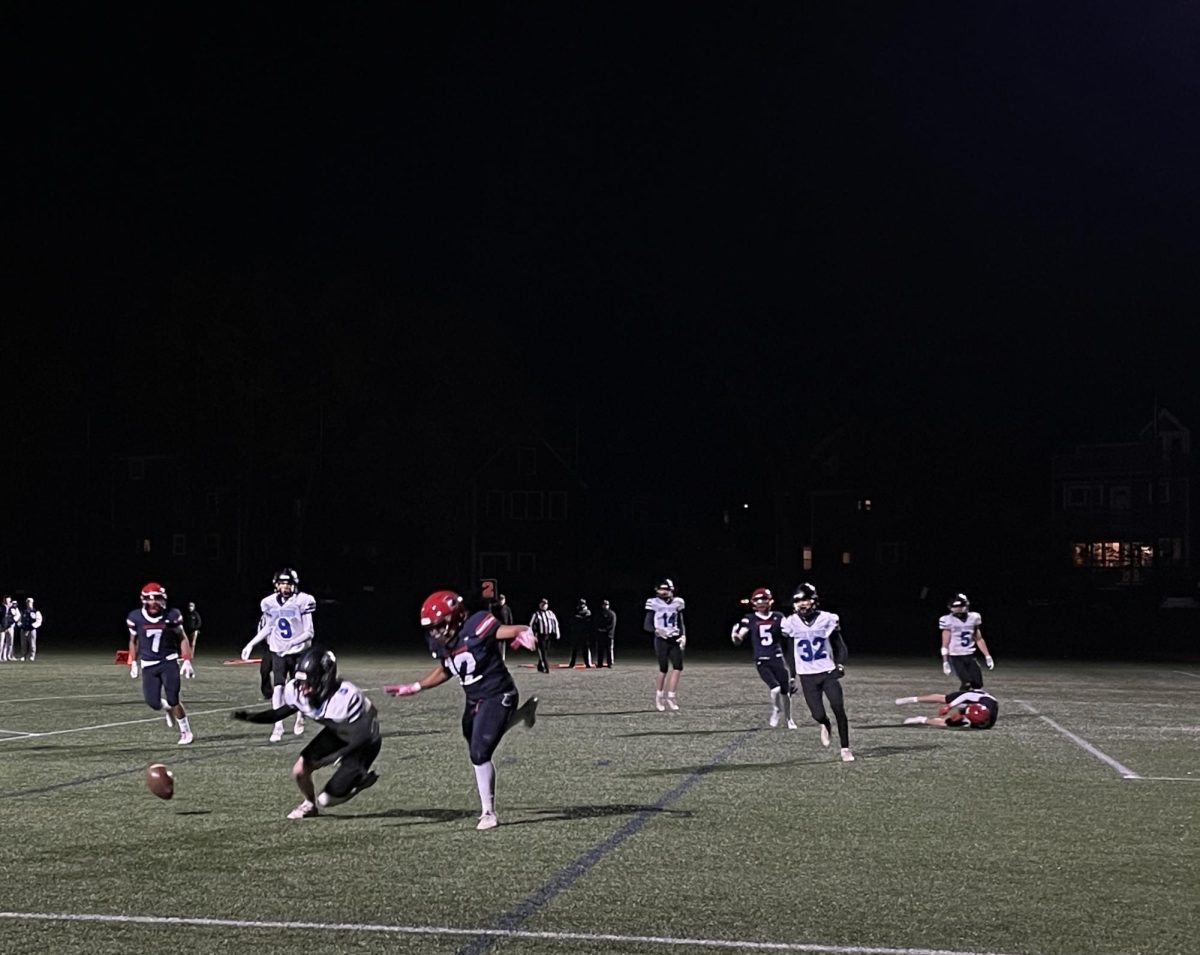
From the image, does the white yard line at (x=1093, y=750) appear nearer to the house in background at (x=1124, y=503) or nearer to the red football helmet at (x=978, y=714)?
the red football helmet at (x=978, y=714)

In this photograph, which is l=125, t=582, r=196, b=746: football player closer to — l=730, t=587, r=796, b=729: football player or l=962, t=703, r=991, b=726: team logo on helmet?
l=730, t=587, r=796, b=729: football player

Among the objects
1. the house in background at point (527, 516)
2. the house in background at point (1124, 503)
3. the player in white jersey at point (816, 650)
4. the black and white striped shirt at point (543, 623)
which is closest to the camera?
the player in white jersey at point (816, 650)

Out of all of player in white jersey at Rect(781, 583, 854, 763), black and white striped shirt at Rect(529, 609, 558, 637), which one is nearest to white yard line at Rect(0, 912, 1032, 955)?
player in white jersey at Rect(781, 583, 854, 763)

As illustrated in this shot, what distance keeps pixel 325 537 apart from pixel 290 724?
5303 cm

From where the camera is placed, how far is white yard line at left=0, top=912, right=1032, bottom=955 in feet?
26.0

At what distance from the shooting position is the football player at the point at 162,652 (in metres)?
18.8

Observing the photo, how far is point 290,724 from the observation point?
20.6 metres

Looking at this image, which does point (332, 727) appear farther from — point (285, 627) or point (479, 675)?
point (285, 627)

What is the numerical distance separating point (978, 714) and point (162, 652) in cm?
1137

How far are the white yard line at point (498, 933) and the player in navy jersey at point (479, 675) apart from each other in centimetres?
359

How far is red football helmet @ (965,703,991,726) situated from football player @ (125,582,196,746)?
426 inches

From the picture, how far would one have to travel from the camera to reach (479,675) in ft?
40.6

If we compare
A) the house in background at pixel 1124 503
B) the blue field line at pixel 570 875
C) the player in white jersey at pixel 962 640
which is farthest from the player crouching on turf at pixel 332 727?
the house in background at pixel 1124 503

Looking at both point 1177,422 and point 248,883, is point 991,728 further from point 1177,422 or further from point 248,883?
point 1177,422
